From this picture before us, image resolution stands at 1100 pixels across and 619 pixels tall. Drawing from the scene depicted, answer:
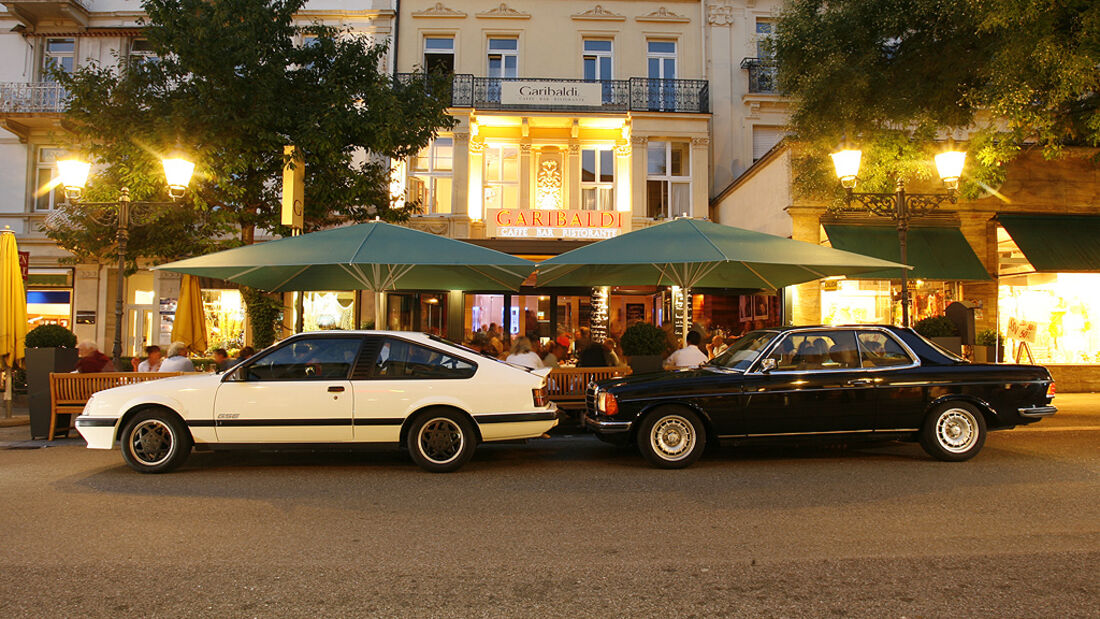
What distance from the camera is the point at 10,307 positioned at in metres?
10.8

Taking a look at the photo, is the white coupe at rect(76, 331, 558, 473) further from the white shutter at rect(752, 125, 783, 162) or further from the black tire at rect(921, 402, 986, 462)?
the white shutter at rect(752, 125, 783, 162)

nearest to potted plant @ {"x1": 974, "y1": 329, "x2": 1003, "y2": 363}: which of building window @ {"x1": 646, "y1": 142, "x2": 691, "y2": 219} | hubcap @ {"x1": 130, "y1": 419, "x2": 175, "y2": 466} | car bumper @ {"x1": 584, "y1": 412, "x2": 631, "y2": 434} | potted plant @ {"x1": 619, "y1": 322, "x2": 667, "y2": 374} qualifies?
potted plant @ {"x1": 619, "y1": 322, "x2": 667, "y2": 374}

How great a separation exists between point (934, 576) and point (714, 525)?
1515mm

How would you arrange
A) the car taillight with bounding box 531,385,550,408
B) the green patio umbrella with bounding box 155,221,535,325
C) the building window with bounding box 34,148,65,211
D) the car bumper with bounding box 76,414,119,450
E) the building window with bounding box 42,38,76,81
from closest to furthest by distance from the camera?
the car bumper with bounding box 76,414,119,450, the car taillight with bounding box 531,385,550,408, the green patio umbrella with bounding box 155,221,535,325, the building window with bounding box 34,148,65,211, the building window with bounding box 42,38,76,81

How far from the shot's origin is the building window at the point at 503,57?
19.3 m

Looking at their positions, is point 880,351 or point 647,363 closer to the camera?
point 880,351

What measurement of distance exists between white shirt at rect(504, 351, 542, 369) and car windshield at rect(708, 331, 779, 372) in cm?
251

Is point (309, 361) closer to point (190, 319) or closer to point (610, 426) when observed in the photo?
point (610, 426)

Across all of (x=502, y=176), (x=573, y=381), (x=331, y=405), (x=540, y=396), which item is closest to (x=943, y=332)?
(x=573, y=381)

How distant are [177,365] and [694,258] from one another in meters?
7.13

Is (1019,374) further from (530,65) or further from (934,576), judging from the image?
(530,65)

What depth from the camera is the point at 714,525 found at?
5.01 meters

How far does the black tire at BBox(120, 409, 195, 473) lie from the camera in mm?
6859

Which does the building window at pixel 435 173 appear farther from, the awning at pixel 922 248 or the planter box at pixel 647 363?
the planter box at pixel 647 363
